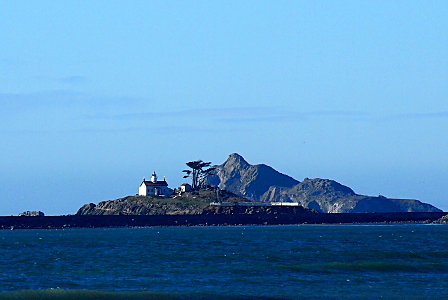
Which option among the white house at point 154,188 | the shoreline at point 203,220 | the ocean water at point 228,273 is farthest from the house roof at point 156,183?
the ocean water at point 228,273

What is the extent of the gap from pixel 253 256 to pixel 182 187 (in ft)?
402

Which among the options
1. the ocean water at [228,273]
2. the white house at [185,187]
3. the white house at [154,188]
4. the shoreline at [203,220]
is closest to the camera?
the ocean water at [228,273]

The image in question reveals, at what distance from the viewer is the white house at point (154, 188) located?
566 ft

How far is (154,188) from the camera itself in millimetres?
173250

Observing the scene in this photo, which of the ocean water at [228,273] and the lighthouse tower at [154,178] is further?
the lighthouse tower at [154,178]

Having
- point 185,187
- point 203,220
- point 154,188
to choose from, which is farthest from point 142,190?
point 203,220

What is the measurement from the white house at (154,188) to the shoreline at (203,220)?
2748 centimetres

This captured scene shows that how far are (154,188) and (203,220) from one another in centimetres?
2923

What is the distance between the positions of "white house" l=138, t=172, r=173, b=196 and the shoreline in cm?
2748

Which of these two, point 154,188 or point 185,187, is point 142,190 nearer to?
point 154,188

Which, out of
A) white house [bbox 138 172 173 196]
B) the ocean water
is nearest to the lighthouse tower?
white house [bbox 138 172 173 196]

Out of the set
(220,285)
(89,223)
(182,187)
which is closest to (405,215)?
(182,187)

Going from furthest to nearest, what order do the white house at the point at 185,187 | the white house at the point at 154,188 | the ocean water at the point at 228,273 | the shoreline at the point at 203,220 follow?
the white house at the point at 185,187, the white house at the point at 154,188, the shoreline at the point at 203,220, the ocean water at the point at 228,273

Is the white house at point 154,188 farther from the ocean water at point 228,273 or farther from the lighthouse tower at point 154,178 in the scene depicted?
the ocean water at point 228,273
